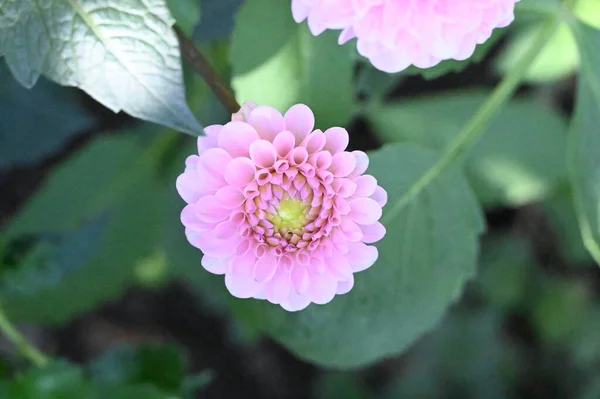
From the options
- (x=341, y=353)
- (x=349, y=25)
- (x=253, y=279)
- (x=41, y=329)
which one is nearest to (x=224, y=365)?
(x=41, y=329)

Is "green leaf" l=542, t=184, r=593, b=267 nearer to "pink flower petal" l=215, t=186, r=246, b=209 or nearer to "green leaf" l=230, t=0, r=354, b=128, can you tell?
"green leaf" l=230, t=0, r=354, b=128

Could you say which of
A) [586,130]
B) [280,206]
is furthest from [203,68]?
[586,130]

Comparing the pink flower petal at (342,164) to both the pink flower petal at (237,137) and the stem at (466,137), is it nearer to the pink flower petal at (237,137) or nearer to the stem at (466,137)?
the pink flower petal at (237,137)

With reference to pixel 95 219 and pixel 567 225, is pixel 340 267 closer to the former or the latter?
pixel 95 219

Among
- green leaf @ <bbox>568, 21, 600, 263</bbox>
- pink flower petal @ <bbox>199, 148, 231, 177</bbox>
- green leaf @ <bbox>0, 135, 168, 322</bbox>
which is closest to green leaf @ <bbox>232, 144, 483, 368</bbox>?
green leaf @ <bbox>568, 21, 600, 263</bbox>

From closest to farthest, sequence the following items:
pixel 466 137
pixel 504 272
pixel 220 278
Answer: pixel 466 137
pixel 220 278
pixel 504 272

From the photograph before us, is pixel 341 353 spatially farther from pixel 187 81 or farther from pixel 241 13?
pixel 187 81
